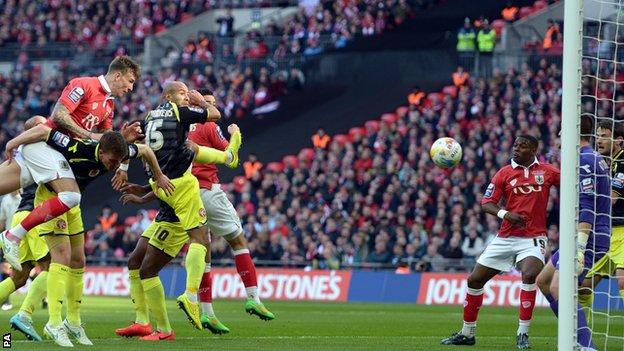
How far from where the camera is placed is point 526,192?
15.0m

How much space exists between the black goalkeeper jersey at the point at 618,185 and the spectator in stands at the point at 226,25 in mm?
31456

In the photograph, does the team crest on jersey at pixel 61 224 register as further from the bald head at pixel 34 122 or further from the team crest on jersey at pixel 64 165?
the bald head at pixel 34 122

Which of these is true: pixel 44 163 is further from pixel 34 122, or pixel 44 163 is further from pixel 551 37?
pixel 551 37

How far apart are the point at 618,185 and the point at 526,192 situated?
1168 mm

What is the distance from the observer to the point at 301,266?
31.1 m

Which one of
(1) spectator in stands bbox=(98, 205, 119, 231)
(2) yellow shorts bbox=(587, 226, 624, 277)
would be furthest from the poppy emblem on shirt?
(1) spectator in stands bbox=(98, 205, 119, 231)

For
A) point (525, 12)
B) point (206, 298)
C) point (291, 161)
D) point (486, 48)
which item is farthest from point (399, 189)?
point (206, 298)

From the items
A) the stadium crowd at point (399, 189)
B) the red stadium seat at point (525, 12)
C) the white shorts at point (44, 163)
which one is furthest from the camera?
the red stadium seat at point (525, 12)

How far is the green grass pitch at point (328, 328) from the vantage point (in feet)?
44.7

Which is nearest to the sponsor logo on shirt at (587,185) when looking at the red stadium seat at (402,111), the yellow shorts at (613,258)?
the yellow shorts at (613,258)

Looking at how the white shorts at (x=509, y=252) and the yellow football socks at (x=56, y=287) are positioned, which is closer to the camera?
the yellow football socks at (x=56, y=287)

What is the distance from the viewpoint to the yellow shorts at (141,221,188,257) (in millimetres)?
14461

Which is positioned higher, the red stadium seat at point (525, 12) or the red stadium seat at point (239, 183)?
the red stadium seat at point (525, 12)

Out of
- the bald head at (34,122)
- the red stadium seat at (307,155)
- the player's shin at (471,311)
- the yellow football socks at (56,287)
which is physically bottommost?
the player's shin at (471,311)
